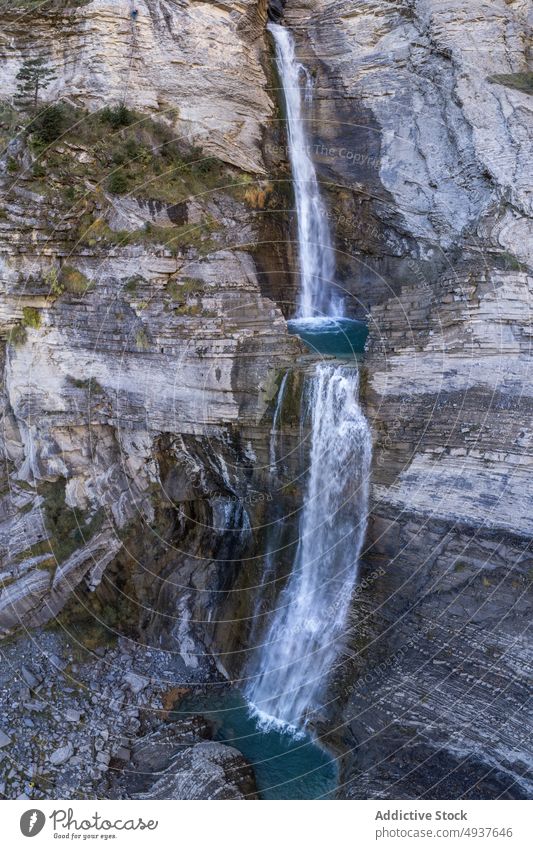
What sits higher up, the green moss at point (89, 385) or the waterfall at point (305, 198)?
the waterfall at point (305, 198)

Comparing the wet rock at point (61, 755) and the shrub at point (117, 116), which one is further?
the shrub at point (117, 116)

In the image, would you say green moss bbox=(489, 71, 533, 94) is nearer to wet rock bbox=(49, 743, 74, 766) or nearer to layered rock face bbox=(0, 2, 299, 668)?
layered rock face bbox=(0, 2, 299, 668)

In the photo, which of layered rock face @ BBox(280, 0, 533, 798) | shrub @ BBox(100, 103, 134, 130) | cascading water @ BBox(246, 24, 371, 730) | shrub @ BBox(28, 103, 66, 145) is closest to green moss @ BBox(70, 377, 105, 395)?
cascading water @ BBox(246, 24, 371, 730)

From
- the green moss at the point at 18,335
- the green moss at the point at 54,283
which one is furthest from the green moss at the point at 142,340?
the green moss at the point at 18,335

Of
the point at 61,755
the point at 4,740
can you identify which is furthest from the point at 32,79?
the point at 61,755

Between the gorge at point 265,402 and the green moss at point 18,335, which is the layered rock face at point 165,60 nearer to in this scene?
the gorge at point 265,402

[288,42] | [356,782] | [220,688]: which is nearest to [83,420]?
[220,688]
